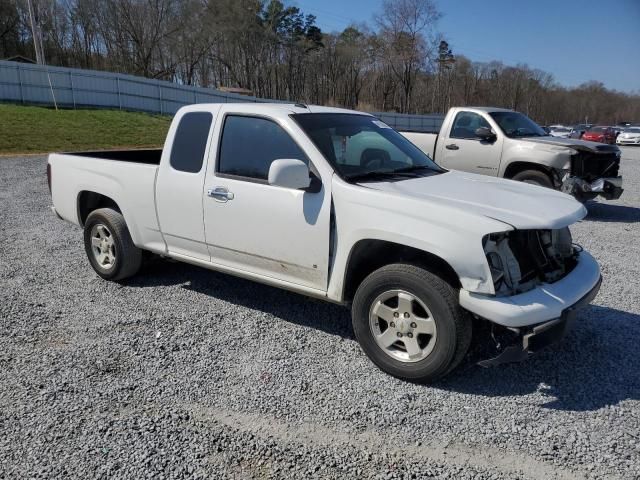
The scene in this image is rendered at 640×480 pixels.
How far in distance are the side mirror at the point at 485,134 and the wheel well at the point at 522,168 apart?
63 centimetres

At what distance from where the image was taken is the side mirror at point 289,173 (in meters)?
3.54

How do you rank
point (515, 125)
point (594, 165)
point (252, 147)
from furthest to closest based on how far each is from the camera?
1. point (515, 125)
2. point (594, 165)
3. point (252, 147)

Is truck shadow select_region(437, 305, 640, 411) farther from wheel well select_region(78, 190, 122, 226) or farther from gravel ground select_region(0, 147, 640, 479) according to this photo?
wheel well select_region(78, 190, 122, 226)

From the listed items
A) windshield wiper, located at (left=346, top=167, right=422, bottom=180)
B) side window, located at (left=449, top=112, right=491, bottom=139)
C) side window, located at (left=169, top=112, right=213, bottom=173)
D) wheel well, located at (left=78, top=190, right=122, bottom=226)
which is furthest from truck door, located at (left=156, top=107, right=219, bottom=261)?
side window, located at (left=449, top=112, right=491, bottom=139)

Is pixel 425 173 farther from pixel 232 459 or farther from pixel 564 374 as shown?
pixel 232 459

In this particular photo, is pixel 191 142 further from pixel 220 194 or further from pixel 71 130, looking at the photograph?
pixel 71 130

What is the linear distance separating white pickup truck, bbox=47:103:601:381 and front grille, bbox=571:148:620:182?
5286 mm

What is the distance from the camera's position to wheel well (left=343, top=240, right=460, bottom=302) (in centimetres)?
344

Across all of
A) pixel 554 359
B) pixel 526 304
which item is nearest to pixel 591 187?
pixel 554 359

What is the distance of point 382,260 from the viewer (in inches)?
149

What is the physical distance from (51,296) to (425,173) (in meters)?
3.78

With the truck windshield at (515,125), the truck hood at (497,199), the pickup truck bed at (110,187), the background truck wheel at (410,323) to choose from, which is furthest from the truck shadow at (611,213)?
the pickup truck bed at (110,187)

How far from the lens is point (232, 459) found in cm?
274

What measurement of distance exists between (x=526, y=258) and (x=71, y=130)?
2372cm
